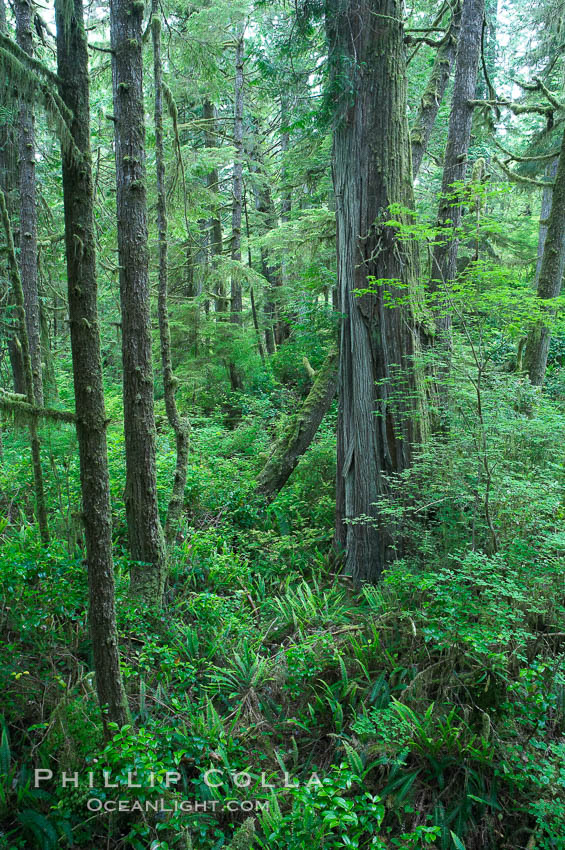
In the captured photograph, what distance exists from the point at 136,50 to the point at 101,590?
447cm

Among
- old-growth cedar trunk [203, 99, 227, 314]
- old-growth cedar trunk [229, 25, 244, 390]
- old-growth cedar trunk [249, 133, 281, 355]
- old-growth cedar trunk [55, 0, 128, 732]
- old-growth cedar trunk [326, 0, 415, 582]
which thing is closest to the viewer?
old-growth cedar trunk [55, 0, 128, 732]

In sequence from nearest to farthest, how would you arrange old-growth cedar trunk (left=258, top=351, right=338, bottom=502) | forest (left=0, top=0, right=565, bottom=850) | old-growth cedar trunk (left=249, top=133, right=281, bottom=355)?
forest (left=0, top=0, right=565, bottom=850)
old-growth cedar trunk (left=258, top=351, right=338, bottom=502)
old-growth cedar trunk (left=249, top=133, right=281, bottom=355)

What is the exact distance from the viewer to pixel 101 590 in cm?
283

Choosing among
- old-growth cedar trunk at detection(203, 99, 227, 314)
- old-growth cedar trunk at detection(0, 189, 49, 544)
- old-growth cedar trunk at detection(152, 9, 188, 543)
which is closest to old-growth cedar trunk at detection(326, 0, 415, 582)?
old-growth cedar trunk at detection(152, 9, 188, 543)

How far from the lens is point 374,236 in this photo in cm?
493

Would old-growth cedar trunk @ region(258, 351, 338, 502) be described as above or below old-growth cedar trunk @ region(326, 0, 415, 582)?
below

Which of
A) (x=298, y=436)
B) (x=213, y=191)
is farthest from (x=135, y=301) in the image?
(x=213, y=191)

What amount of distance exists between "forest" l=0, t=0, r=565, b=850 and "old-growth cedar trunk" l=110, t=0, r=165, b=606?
26 millimetres

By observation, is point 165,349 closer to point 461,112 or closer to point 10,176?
point 461,112

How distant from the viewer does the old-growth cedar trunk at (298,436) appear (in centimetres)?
722

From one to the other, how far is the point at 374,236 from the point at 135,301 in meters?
2.47

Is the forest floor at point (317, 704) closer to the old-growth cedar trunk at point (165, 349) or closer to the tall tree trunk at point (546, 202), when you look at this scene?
the old-growth cedar trunk at point (165, 349)

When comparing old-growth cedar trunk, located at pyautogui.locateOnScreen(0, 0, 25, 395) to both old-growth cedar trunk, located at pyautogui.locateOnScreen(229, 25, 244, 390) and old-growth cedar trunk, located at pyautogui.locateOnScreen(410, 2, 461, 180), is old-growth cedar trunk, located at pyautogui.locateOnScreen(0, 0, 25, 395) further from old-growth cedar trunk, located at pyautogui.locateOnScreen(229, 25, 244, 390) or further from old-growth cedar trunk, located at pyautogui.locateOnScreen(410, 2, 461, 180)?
old-growth cedar trunk, located at pyautogui.locateOnScreen(410, 2, 461, 180)

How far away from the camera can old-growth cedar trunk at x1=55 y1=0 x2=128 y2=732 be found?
2.54 m
